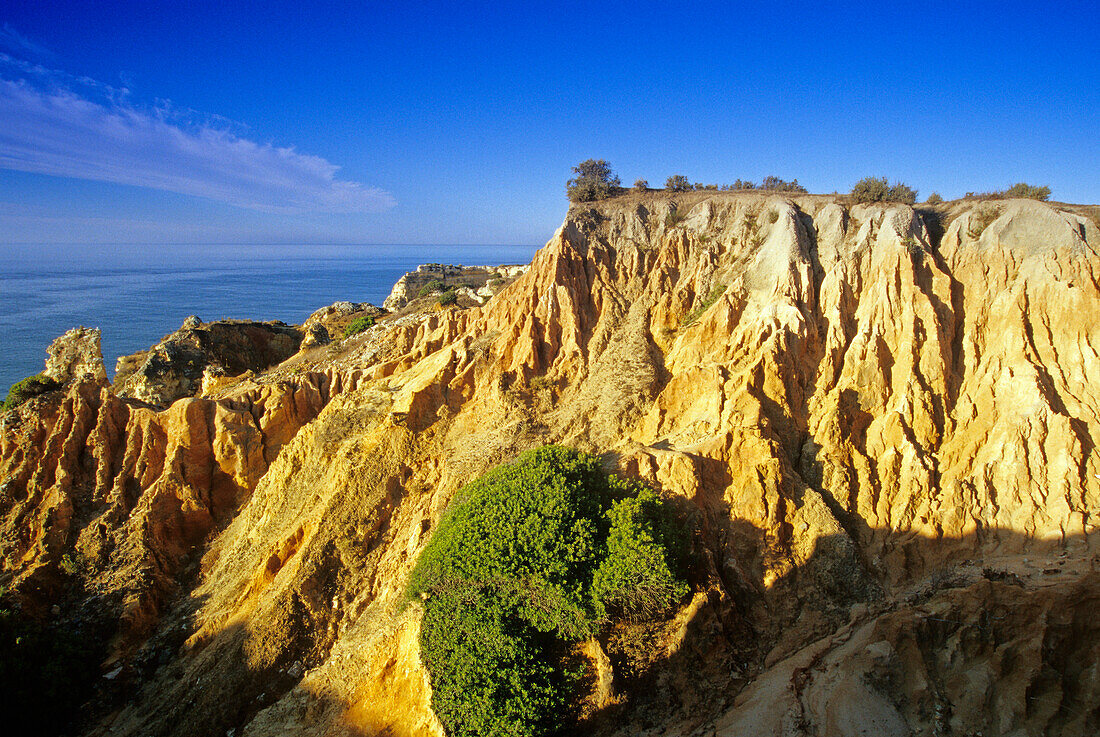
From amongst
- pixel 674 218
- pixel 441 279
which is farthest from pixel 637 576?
pixel 441 279

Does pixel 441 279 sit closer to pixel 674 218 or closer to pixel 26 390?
pixel 674 218

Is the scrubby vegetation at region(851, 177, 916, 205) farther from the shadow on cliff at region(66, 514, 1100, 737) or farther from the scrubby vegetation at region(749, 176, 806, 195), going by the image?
the shadow on cliff at region(66, 514, 1100, 737)

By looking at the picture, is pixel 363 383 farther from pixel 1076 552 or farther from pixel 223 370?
pixel 1076 552

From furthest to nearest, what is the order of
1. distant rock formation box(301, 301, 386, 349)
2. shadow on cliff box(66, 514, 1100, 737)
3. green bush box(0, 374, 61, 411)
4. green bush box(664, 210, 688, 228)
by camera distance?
distant rock formation box(301, 301, 386, 349), green bush box(664, 210, 688, 228), green bush box(0, 374, 61, 411), shadow on cliff box(66, 514, 1100, 737)

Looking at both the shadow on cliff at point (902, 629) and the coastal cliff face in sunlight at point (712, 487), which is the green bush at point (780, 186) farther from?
the shadow on cliff at point (902, 629)

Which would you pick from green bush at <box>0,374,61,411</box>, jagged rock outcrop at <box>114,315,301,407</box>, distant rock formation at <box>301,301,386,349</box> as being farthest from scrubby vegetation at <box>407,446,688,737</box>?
distant rock formation at <box>301,301,386,349</box>
